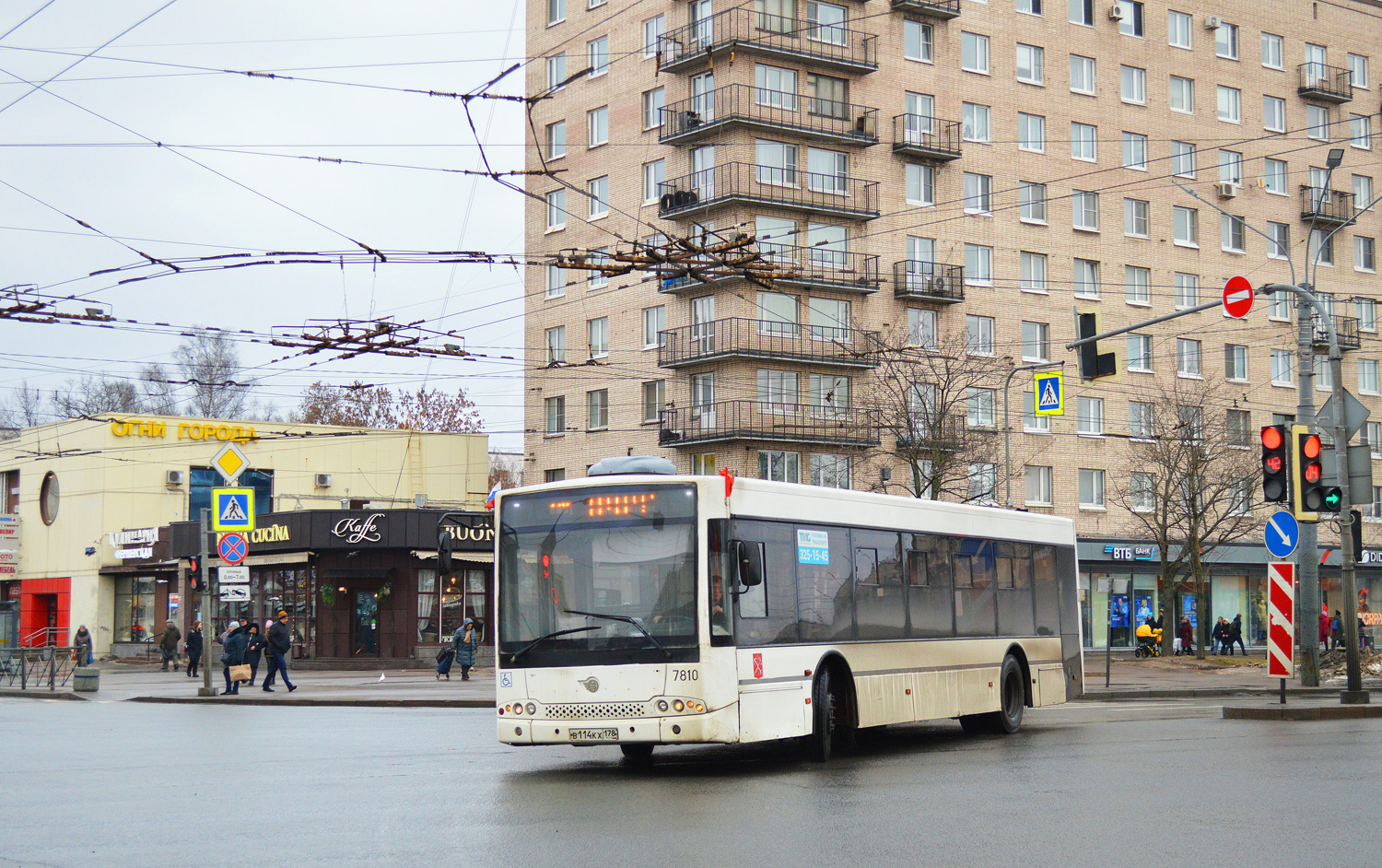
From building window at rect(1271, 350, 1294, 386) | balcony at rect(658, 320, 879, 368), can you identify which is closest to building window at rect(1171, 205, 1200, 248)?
building window at rect(1271, 350, 1294, 386)

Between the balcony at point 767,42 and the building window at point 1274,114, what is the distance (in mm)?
18531

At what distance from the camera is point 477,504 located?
61594 mm

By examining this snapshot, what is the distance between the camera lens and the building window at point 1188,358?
58250 millimetres

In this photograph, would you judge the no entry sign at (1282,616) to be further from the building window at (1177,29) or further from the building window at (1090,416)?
the building window at (1177,29)

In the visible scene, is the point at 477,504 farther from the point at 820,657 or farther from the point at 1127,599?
the point at 820,657

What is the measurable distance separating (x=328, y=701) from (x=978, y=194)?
33408 mm

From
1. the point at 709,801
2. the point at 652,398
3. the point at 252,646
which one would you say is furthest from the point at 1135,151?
the point at 709,801

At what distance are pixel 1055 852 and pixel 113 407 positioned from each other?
292ft

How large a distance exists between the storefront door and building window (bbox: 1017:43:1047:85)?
94.5ft

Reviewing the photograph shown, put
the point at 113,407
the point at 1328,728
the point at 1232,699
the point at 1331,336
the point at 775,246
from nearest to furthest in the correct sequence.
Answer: the point at 1328,728, the point at 1331,336, the point at 1232,699, the point at 775,246, the point at 113,407

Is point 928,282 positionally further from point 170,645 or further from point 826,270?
point 170,645

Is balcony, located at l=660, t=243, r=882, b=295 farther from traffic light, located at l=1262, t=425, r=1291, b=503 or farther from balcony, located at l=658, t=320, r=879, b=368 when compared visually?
traffic light, located at l=1262, t=425, r=1291, b=503

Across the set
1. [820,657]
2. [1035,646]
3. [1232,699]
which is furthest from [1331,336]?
[820,657]

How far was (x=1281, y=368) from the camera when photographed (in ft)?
202
